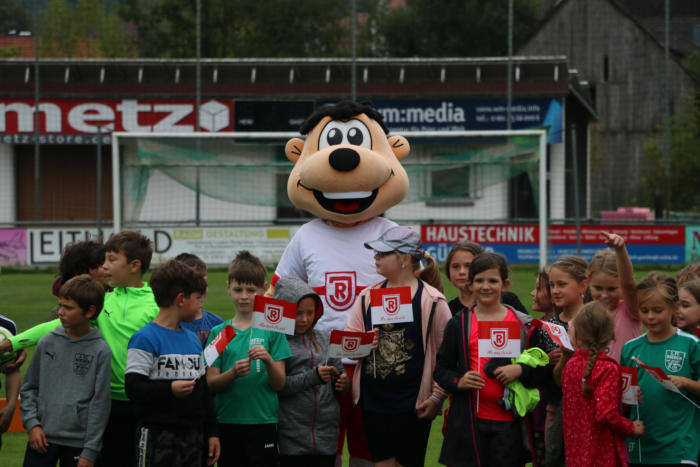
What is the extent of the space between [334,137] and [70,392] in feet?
8.15

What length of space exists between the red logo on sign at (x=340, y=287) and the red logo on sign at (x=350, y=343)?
878mm

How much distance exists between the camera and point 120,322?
16.5ft

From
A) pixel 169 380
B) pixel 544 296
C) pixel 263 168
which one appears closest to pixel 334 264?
pixel 544 296

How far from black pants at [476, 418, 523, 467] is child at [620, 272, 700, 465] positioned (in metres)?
0.57

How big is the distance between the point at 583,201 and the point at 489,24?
18534 mm

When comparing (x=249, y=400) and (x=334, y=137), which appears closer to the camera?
(x=249, y=400)

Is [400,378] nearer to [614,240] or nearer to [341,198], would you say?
[614,240]

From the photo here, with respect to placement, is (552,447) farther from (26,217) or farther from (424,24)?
(424,24)

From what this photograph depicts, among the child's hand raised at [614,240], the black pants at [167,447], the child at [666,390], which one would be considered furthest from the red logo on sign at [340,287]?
the child at [666,390]

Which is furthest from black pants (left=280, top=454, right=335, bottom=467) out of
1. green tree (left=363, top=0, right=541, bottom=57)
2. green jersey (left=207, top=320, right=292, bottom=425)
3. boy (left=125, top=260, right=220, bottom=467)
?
green tree (left=363, top=0, right=541, bottom=57)

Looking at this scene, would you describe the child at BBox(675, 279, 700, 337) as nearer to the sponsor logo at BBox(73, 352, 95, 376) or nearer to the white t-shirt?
the white t-shirt

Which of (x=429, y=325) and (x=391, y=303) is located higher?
(x=391, y=303)

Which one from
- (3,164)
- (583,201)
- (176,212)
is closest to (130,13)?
(3,164)

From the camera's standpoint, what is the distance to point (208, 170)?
1505cm
